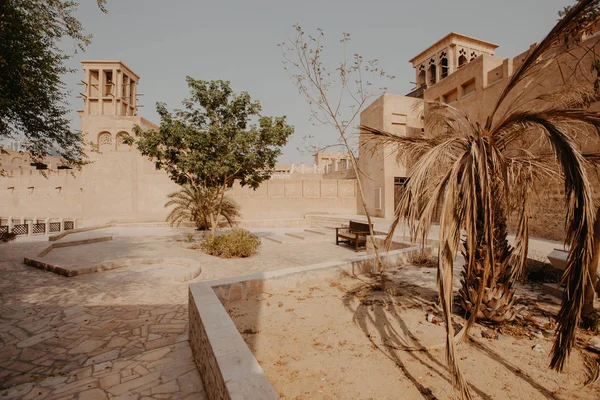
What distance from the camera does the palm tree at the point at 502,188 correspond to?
1.92 metres

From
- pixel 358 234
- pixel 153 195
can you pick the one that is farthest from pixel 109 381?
pixel 153 195

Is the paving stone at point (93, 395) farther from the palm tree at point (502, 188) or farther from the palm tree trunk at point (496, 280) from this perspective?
the palm tree trunk at point (496, 280)

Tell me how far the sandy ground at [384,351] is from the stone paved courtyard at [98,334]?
1019mm

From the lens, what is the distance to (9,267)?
333 inches

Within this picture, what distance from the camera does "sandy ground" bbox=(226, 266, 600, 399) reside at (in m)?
2.58

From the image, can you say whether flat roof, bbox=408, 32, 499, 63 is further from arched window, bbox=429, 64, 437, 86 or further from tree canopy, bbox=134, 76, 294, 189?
tree canopy, bbox=134, 76, 294, 189

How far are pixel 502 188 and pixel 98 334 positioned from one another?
601cm

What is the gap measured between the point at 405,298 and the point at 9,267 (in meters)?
11.0

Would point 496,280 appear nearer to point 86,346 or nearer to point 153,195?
point 86,346

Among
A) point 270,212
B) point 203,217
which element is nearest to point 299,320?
point 203,217

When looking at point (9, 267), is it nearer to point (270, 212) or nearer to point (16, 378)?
point (16, 378)

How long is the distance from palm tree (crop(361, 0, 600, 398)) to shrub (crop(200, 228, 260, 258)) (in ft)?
22.4

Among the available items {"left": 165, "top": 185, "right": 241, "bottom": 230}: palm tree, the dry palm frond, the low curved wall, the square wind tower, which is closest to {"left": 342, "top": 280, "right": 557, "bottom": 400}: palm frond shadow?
the dry palm frond

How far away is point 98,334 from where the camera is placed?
4406 millimetres
